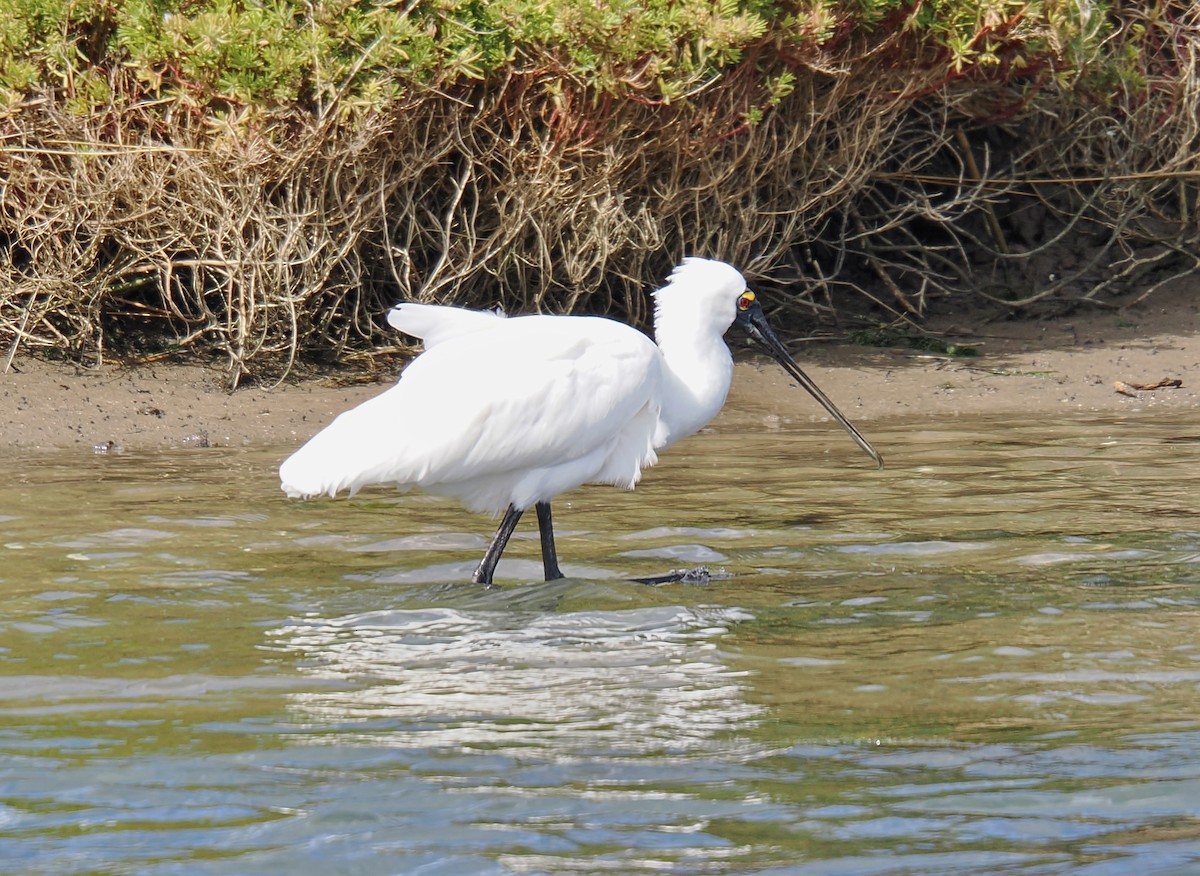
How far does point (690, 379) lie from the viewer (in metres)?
6.41

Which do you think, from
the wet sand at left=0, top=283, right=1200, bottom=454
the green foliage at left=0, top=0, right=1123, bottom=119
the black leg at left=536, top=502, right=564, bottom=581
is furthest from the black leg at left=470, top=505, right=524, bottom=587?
the green foliage at left=0, top=0, right=1123, bottom=119

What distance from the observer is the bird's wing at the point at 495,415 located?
19.5ft

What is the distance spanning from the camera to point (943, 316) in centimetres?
1149

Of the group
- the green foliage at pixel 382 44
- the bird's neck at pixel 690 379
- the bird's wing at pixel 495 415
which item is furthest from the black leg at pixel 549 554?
the green foliage at pixel 382 44

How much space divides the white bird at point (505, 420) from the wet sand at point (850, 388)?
2721 millimetres

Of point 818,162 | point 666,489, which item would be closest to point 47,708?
point 666,489

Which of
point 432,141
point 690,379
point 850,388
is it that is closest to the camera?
point 690,379

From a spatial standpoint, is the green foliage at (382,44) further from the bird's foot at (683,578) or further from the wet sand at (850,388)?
the bird's foot at (683,578)

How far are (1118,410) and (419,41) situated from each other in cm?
423

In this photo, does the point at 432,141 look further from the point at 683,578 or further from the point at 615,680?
the point at 615,680

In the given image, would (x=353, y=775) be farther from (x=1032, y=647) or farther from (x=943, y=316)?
(x=943, y=316)

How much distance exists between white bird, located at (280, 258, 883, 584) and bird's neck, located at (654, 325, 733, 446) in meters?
0.01

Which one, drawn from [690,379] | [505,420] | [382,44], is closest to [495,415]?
[505,420]

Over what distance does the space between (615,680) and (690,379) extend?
76.2 inches
